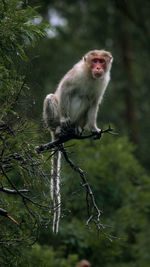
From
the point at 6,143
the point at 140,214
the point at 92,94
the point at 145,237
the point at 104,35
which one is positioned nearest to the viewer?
the point at 6,143

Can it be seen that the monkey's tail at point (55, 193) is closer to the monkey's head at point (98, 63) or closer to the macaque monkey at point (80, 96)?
the macaque monkey at point (80, 96)

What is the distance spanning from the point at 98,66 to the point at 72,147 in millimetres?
2002

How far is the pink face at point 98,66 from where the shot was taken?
820 cm

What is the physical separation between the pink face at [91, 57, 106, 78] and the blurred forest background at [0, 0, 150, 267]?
1017 millimetres

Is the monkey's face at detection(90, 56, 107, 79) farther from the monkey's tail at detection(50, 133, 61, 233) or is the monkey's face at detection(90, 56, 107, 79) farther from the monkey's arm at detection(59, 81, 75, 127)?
the monkey's tail at detection(50, 133, 61, 233)

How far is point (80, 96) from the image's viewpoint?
8445 millimetres

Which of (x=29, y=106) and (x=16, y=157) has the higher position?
(x=29, y=106)

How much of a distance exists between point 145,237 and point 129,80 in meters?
9.38

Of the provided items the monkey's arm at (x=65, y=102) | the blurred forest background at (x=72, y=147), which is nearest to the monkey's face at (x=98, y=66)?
the monkey's arm at (x=65, y=102)

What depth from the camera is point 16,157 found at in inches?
211

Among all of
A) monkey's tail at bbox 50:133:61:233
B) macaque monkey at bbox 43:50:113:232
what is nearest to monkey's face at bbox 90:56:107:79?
macaque monkey at bbox 43:50:113:232

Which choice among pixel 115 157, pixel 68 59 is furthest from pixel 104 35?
pixel 115 157

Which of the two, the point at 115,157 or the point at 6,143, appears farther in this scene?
the point at 115,157

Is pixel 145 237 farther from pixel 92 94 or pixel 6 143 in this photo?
pixel 6 143
